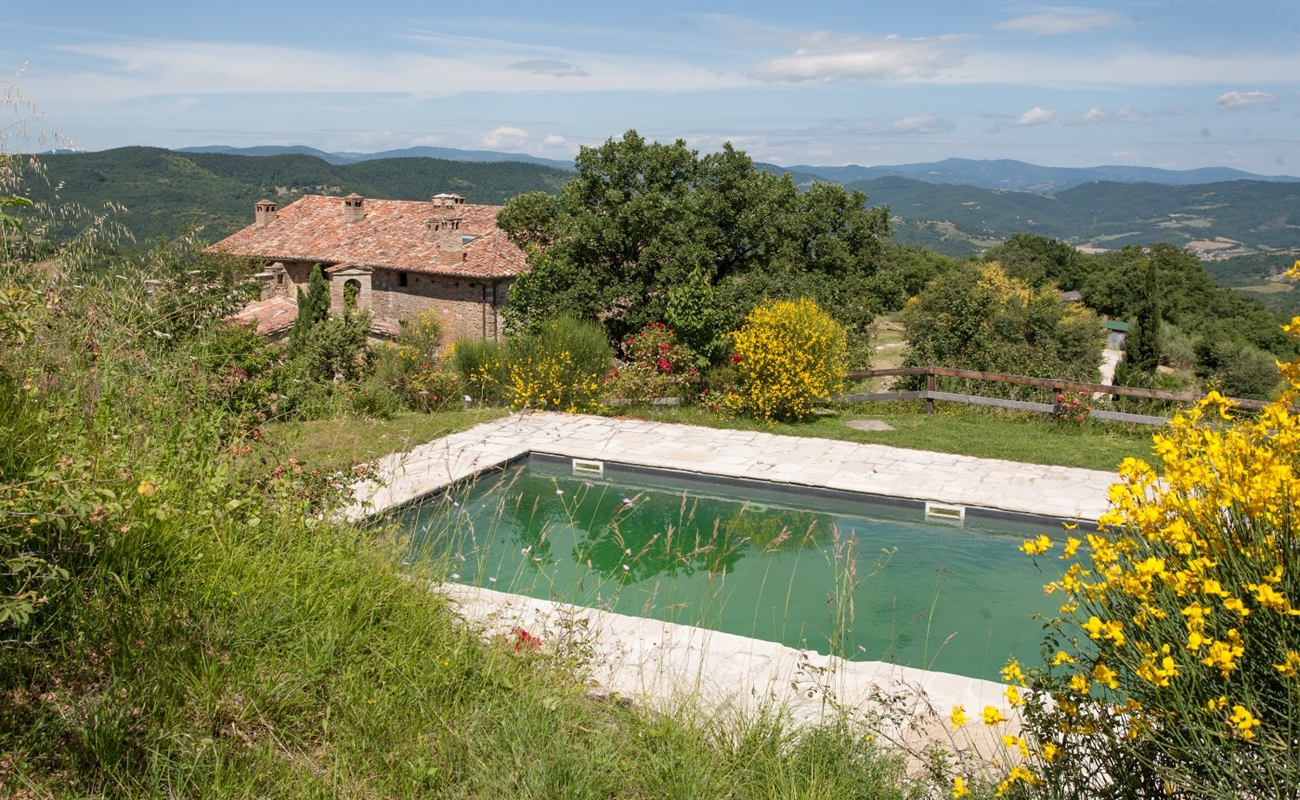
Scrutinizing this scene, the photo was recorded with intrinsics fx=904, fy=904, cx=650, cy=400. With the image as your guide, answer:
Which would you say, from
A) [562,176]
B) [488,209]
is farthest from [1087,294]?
[562,176]

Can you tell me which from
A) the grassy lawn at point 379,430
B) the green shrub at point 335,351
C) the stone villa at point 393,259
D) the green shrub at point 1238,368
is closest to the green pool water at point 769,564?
the grassy lawn at point 379,430

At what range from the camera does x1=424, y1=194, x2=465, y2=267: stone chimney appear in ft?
82.2

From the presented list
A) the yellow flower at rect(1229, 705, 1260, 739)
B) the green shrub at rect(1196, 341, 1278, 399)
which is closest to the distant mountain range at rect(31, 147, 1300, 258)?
the yellow flower at rect(1229, 705, 1260, 739)

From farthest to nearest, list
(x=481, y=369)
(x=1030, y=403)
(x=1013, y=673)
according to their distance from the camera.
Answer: (x=481, y=369) < (x=1030, y=403) < (x=1013, y=673)

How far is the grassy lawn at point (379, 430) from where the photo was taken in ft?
25.8

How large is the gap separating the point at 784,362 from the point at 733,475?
2385mm

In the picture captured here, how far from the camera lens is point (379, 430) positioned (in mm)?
Result: 9281

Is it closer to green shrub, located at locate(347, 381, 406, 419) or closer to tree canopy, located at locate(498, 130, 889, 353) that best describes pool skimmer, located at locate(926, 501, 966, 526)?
green shrub, located at locate(347, 381, 406, 419)

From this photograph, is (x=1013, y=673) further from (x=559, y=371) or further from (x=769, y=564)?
(x=559, y=371)

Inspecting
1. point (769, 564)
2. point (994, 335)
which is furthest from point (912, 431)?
point (994, 335)

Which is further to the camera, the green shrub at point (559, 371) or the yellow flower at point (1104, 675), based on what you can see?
the green shrub at point (559, 371)

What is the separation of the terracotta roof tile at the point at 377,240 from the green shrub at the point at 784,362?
563 inches

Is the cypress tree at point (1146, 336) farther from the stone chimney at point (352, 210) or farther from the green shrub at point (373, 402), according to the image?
the green shrub at point (373, 402)

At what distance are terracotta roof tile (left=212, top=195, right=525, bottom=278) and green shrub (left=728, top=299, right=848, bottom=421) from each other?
46.9ft
